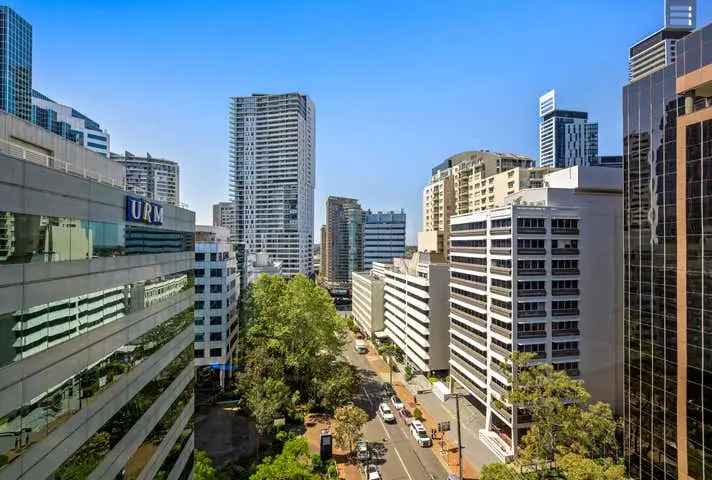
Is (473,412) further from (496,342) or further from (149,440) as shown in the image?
(149,440)

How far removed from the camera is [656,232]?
1030 inches

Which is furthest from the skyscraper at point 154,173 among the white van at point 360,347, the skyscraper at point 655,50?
the skyscraper at point 655,50

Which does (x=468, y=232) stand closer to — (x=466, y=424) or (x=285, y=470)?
(x=466, y=424)

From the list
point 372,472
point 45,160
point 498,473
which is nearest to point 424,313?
point 372,472

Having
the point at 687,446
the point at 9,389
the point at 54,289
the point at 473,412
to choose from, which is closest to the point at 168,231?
the point at 54,289

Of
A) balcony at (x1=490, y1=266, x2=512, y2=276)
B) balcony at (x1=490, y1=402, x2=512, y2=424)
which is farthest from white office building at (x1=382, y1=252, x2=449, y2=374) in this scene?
balcony at (x1=490, y1=402, x2=512, y2=424)

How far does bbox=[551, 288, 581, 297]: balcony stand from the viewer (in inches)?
1561

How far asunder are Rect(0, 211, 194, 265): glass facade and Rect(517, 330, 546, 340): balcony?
3349 cm

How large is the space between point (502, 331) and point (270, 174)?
357 ft

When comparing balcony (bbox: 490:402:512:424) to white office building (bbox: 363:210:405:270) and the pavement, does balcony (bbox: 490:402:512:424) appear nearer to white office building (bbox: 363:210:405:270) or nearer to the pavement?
the pavement

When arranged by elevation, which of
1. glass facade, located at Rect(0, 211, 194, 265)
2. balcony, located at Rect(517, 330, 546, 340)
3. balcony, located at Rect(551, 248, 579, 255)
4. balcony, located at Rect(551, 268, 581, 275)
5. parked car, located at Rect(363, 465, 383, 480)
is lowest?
parked car, located at Rect(363, 465, 383, 480)

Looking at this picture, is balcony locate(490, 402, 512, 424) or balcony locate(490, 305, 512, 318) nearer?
balcony locate(490, 402, 512, 424)

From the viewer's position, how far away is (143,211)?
16672mm

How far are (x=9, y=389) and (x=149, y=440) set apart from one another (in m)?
9.43
